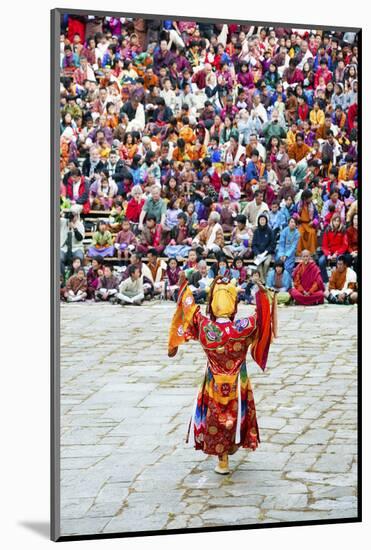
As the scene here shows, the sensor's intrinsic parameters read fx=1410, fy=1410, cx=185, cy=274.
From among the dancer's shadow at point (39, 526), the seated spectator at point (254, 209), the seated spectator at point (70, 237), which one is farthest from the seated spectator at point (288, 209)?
the dancer's shadow at point (39, 526)

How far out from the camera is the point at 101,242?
31.6 ft

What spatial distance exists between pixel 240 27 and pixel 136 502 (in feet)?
11.1

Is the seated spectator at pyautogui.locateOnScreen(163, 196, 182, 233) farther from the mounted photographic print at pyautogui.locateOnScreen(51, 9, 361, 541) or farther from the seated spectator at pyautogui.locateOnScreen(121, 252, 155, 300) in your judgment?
the seated spectator at pyautogui.locateOnScreen(121, 252, 155, 300)

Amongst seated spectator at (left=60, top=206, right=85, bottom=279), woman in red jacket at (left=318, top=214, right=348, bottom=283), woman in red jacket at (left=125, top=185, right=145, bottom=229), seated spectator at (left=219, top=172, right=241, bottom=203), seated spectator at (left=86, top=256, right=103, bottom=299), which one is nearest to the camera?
seated spectator at (left=60, top=206, right=85, bottom=279)

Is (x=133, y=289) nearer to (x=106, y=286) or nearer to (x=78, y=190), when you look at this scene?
(x=106, y=286)

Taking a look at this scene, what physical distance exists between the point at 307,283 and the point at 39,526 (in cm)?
255

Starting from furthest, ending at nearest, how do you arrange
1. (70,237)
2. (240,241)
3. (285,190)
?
(285,190)
(240,241)
(70,237)

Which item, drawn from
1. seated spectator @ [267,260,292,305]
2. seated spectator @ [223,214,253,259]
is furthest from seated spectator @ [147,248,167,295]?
seated spectator @ [267,260,292,305]

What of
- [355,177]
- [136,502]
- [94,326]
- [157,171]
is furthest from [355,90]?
[136,502]

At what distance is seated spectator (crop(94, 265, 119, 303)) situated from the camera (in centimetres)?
963

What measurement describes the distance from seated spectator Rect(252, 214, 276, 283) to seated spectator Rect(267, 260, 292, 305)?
0.08m

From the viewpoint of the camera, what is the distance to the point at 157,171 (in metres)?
9.74

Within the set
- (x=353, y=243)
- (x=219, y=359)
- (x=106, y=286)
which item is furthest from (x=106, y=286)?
(x=353, y=243)

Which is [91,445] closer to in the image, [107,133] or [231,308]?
[231,308]
